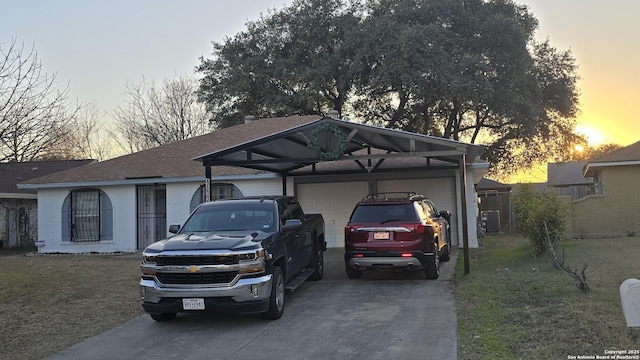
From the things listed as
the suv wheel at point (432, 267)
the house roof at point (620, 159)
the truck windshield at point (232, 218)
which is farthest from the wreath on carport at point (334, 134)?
the house roof at point (620, 159)

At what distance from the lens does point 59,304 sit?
9.42 metres

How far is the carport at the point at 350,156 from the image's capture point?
1102 cm

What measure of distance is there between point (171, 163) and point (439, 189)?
9.67m

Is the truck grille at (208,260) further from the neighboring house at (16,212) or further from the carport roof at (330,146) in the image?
the neighboring house at (16,212)

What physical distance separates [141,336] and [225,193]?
1116 cm

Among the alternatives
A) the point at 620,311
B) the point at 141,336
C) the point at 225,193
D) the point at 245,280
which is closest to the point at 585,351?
the point at 620,311

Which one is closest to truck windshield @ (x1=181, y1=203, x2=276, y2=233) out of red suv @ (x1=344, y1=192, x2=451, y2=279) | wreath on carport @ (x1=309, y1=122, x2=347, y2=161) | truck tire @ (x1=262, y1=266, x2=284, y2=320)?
truck tire @ (x1=262, y1=266, x2=284, y2=320)

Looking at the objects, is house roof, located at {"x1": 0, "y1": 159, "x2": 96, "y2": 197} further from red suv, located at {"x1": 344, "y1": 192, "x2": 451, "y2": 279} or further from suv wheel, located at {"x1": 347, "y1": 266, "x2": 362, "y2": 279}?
red suv, located at {"x1": 344, "y1": 192, "x2": 451, "y2": 279}

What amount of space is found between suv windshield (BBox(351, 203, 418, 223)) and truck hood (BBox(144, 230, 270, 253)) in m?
2.98

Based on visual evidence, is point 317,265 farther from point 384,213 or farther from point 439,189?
point 439,189

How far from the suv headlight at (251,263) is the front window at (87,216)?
13168mm

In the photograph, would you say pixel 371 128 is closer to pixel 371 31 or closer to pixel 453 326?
pixel 453 326

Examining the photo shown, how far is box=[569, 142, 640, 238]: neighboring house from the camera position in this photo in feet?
61.5

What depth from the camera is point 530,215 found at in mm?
12242
